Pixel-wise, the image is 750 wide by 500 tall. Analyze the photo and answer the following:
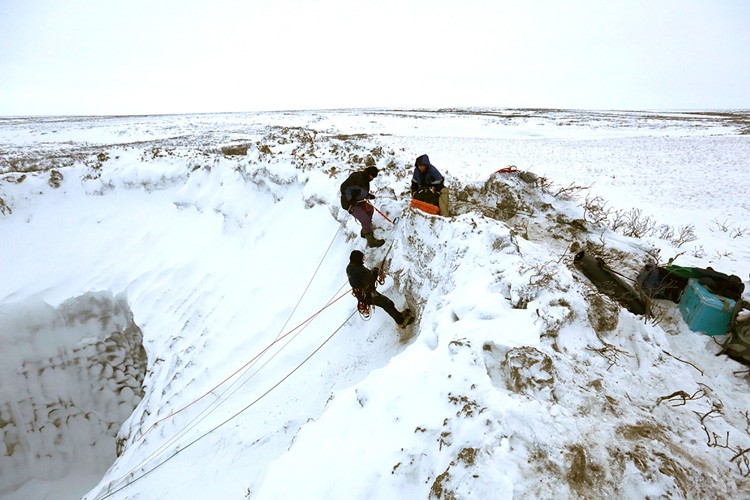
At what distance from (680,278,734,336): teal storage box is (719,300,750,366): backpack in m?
0.07

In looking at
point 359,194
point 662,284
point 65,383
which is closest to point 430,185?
point 359,194

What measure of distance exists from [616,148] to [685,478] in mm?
26276

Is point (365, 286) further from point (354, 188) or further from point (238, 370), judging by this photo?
point (238, 370)

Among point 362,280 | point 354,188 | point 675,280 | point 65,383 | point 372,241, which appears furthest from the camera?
point 65,383

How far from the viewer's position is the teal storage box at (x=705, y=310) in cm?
414

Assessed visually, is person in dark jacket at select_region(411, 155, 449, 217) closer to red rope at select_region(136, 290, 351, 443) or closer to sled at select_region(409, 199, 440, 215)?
sled at select_region(409, 199, 440, 215)

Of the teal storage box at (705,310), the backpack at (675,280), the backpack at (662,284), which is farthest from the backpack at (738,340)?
the backpack at (662,284)

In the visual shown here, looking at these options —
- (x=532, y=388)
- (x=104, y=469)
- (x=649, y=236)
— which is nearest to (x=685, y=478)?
(x=532, y=388)

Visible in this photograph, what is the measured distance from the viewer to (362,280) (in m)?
5.49

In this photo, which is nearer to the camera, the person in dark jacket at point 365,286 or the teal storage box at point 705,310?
the teal storage box at point 705,310

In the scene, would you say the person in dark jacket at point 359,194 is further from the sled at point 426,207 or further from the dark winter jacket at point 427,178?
the sled at point 426,207

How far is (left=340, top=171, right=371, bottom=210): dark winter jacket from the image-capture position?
6.66m

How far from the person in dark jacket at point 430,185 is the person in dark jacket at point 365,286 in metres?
2.07

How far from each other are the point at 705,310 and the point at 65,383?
51.1 ft
